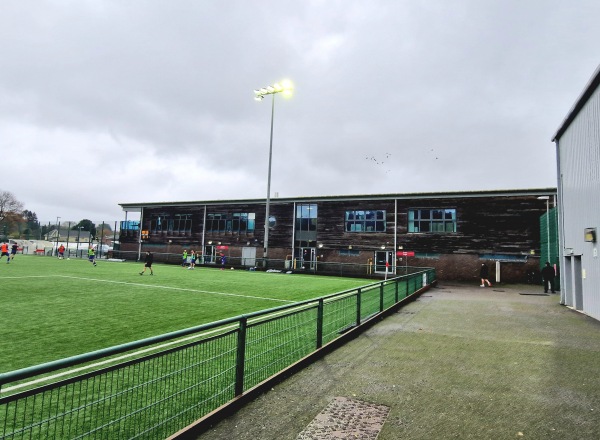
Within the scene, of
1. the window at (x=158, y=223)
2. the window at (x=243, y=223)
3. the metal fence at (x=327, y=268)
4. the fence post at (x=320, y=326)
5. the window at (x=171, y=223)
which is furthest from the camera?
the window at (x=158, y=223)

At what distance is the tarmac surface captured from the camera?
13.6ft

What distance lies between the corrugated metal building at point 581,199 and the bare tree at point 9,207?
101605 millimetres

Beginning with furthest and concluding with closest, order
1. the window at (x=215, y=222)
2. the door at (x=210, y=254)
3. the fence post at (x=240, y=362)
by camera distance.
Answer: the window at (x=215, y=222), the door at (x=210, y=254), the fence post at (x=240, y=362)

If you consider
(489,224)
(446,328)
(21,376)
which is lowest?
(446,328)

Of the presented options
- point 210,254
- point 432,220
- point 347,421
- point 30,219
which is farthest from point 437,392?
point 30,219

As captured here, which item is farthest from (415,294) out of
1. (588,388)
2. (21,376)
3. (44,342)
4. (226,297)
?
(21,376)

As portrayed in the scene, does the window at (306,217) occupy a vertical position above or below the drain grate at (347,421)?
above

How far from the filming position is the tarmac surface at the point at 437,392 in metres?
4.15

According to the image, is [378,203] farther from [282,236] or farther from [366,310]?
[366,310]

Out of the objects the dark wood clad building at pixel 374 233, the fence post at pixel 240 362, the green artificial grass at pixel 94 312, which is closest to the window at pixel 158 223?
the dark wood clad building at pixel 374 233

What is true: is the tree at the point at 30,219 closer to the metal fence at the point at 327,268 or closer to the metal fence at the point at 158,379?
the metal fence at the point at 327,268

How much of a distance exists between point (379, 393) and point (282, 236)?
34.0 m

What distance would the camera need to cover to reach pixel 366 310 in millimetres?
11047

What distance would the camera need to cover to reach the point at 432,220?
32.7m
